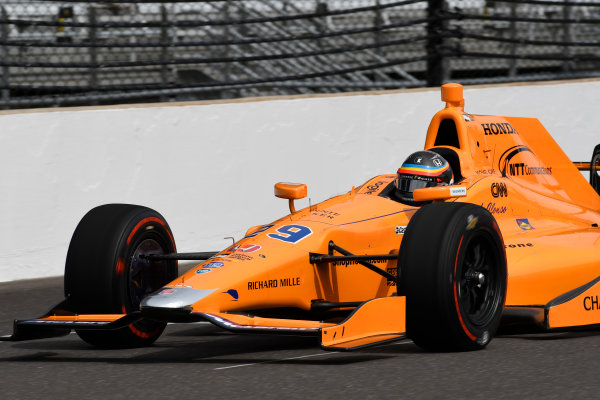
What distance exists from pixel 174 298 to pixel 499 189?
8.59 ft

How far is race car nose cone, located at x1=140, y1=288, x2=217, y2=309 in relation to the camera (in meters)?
5.55

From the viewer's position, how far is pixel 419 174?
698cm

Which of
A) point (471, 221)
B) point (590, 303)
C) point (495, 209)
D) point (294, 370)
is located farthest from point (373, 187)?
point (294, 370)

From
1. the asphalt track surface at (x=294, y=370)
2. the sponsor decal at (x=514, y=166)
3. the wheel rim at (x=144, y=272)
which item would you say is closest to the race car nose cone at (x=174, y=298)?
the asphalt track surface at (x=294, y=370)

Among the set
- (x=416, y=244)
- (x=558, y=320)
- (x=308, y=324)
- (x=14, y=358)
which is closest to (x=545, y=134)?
(x=558, y=320)

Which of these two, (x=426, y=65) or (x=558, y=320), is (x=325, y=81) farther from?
(x=558, y=320)

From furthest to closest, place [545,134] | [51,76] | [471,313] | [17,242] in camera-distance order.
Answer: [51,76] < [17,242] < [545,134] < [471,313]

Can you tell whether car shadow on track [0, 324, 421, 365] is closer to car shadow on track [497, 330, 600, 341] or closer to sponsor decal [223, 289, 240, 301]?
sponsor decal [223, 289, 240, 301]

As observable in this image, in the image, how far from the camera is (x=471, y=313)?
241 inches

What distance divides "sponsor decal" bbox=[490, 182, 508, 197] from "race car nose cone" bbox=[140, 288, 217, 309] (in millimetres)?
2315

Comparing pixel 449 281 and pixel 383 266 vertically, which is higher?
pixel 449 281

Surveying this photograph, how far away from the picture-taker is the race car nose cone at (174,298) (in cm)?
555

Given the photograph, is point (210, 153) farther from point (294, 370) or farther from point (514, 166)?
point (294, 370)

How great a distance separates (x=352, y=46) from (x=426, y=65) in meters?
0.82
